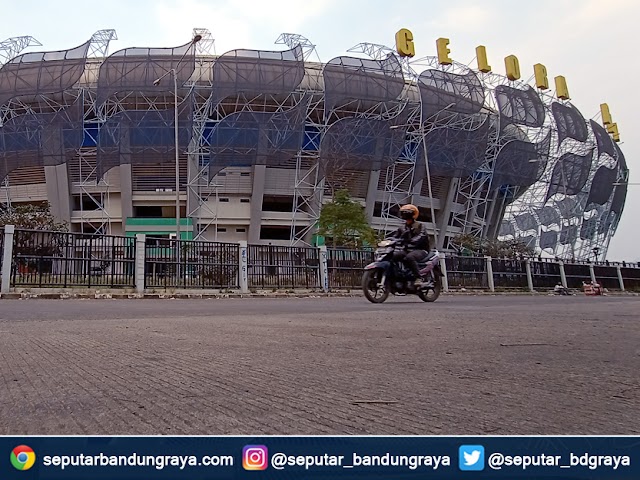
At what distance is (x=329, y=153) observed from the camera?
3156 cm

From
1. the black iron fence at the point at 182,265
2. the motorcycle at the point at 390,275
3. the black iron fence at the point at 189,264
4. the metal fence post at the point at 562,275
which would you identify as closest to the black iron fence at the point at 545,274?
A: the metal fence post at the point at 562,275

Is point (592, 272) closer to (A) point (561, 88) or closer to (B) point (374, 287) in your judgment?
(B) point (374, 287)

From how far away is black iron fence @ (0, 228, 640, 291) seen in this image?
36.8 ft

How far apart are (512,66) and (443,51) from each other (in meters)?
7.66

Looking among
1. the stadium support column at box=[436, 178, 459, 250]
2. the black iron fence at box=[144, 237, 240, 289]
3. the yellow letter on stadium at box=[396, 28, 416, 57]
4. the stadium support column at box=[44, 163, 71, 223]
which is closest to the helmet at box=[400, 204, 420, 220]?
the black iron fence at box=[144, 237, 240, 289]

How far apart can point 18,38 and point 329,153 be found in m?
20.6

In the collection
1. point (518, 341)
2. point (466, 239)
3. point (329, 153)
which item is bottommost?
point (518, 341)

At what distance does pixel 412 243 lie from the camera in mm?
7766
